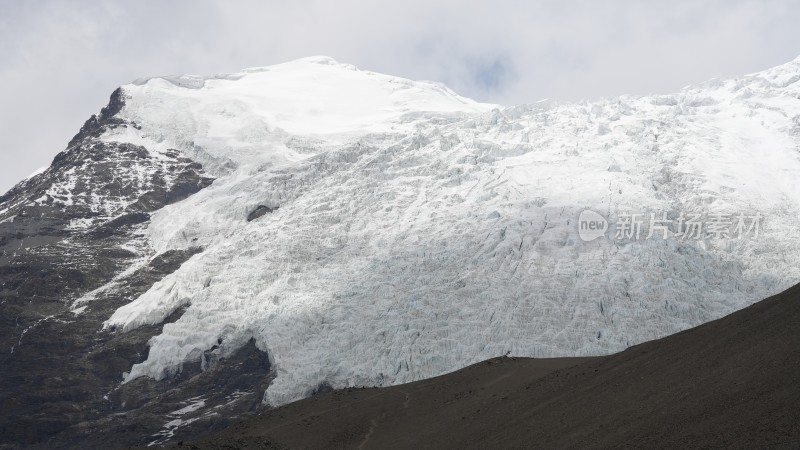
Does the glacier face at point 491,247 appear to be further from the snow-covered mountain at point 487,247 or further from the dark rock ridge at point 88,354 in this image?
the dark rock ridge at point 88,354

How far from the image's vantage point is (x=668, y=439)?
41.4m

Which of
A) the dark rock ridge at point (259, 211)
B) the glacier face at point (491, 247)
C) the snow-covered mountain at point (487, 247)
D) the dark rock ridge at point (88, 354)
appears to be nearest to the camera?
the glacier face at point (491, 247)

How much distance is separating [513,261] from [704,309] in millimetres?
25789

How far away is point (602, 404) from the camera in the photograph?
52.0 meters

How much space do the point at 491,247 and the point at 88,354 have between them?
7288 cm

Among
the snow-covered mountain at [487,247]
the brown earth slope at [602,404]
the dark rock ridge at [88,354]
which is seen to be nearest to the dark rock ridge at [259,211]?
the snow-covered mountain at [487,247]

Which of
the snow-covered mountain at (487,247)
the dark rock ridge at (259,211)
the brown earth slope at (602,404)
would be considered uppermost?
the dark rock ridge at (259,211)

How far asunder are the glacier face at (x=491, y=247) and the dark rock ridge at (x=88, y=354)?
4241 millimetres

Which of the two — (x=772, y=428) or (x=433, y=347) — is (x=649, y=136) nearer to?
(x=433, y=347)

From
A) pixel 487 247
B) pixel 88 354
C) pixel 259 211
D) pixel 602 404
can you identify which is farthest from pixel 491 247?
pixel 602 404

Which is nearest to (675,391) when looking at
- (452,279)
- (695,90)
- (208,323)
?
(452,279)

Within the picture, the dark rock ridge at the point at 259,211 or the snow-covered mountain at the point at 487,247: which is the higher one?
the dark rock ridge at the point at 259,211

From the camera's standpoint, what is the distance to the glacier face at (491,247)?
116 metres

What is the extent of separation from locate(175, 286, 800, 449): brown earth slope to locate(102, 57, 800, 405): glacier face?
39.6 meters
